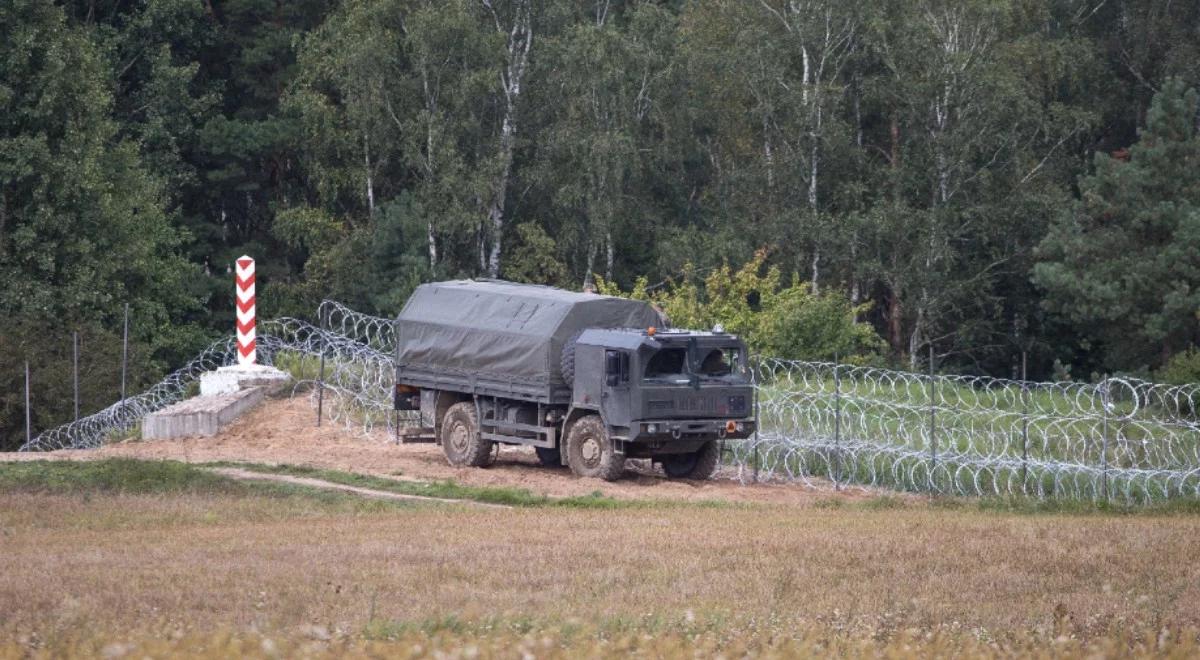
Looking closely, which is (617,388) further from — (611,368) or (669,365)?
(669,365)

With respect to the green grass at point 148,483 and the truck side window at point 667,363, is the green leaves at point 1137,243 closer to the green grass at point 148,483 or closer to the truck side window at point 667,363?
the truck side window at point 667,363

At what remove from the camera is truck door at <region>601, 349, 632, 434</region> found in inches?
1018

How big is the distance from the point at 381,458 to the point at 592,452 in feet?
13.3

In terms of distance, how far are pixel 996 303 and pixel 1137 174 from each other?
7.25 metres

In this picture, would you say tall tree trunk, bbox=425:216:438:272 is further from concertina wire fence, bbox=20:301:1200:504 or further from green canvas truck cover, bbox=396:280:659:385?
green canvas truck cover, bbox=396:280:659:385

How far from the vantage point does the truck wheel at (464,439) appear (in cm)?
2833

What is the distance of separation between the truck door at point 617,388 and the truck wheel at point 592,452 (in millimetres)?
457

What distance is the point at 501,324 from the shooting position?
2781 cm

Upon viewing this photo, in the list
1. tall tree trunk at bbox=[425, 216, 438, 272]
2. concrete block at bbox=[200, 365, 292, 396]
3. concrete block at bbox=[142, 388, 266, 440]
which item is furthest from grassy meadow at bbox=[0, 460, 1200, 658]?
tall tree trunk at bbox=[425, 216, 438, 272]

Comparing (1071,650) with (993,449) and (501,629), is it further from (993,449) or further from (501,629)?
(993,449)

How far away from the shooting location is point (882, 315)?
55.8m

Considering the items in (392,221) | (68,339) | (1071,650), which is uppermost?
(392,221)

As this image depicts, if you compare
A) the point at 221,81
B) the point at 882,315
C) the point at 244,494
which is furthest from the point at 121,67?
the point at 244,494

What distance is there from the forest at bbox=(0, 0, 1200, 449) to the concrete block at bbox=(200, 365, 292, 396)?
11.5m
